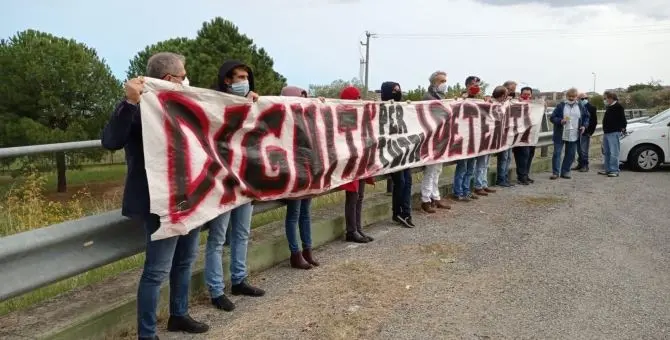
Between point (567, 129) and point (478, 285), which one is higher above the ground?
point (567, 129)

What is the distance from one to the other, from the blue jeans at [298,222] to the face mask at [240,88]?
47.0 inches

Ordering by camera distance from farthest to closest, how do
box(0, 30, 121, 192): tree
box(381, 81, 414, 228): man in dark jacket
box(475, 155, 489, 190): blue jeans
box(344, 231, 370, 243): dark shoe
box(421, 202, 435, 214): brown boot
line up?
1. box(0, 30, 121, 192): tree
2. box(475, 155, 489, 190): blue jeans
3. box(421, 202, 435, 214): brown boot
4. box(381, 81, 414, 228): man in dark jacket
5. box(344, 231, 370, 243): dark shoe

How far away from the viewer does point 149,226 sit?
12.5 ft

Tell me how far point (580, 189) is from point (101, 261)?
8.60m

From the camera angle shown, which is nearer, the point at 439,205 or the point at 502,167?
the point at 439,205

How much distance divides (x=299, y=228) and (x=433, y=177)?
316 centimetres

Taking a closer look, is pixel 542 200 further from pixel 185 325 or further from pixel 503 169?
pixel 185 325

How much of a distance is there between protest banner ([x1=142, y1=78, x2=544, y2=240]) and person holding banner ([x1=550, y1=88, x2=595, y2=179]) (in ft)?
12.8

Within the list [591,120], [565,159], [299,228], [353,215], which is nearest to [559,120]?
[565,159]

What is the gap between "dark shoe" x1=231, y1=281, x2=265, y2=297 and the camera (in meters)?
4.75

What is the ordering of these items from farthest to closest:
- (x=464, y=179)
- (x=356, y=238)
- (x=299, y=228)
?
(x=464, y=179)
(x=356, y=238)
(x=299, y=228)

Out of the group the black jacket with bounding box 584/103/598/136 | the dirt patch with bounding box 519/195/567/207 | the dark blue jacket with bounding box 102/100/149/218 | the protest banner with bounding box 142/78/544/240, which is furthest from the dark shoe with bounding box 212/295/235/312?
the black jacket with bounding box 584/103/598/136

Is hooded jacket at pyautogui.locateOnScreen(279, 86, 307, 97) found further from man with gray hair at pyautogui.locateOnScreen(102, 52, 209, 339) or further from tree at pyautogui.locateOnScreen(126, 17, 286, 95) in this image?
tree at pyautogui.locateOnScreen(126, 17, 286, 95)

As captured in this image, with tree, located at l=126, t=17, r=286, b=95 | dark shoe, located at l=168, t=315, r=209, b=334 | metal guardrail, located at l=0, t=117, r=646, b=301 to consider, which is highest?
tree, located at l=126, t=17, r=286, b=95
